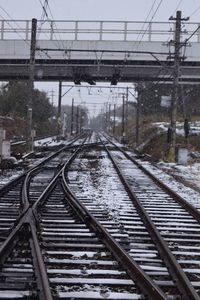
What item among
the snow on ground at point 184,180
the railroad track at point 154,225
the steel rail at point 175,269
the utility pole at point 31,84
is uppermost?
the utility pole at point 31,84

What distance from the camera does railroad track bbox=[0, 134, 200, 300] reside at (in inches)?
228

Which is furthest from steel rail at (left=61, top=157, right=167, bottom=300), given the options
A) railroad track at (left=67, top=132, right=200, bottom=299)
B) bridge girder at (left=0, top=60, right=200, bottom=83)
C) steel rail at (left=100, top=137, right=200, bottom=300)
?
bridge girder at (left=0, top=60, right=200, bottom=83)

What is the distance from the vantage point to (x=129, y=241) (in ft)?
27.5

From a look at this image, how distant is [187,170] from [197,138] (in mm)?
11775

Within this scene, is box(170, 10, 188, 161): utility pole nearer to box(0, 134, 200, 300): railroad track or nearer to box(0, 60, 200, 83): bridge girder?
box(0, 60, 200, 83): bridge girder

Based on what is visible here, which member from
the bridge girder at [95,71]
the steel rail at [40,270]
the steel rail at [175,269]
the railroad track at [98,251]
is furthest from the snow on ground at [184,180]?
the bridge girder at [95,71]

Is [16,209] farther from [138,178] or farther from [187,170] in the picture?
[187,170]

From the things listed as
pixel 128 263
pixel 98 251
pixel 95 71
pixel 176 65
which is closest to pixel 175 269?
pixel 128 263

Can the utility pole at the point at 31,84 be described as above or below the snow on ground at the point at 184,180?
above

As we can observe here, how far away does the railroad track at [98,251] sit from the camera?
5798 mm

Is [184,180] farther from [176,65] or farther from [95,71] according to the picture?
[95,71]

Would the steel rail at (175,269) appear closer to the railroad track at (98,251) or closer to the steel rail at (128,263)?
the railroad track at (98,251)

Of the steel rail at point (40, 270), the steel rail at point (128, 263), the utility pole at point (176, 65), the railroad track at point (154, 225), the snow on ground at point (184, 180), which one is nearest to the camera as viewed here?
the steel rail at point (40, 270)

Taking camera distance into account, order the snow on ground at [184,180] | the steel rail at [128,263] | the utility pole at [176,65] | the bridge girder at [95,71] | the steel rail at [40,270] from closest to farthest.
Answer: the steel rail at [40,270] → the steel rail at [128,263] → the snow on ground at [184,180] → the utility pole at [176,65] → the bridge girder at [95,71]
